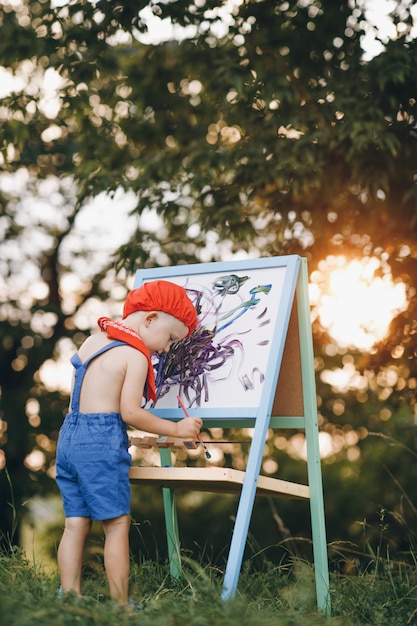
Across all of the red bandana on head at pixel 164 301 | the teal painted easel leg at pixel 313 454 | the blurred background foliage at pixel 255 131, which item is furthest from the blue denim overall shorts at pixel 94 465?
the blurred background foliage at pixel 255 131

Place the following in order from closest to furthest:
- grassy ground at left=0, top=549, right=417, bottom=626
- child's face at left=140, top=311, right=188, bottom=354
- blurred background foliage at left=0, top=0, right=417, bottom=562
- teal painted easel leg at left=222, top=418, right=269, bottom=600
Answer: grassy ground at left=0, top=549, right=417, bottom=626 < teal painted easel leg at left=222, top=418, right=269, bottom=600 < child's face at left=140, top=311, right=188, bottom=354 < blurred background foliage at left=0, top=0, right=417, bottom=562

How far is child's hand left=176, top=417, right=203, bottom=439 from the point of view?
132 inches

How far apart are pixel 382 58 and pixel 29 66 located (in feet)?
16.8

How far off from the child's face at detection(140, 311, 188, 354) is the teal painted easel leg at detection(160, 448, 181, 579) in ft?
2.55

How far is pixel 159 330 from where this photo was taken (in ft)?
11.4

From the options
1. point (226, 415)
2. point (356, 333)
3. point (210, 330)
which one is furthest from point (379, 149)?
point (226, 415)

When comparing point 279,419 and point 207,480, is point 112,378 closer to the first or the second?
point 207,480

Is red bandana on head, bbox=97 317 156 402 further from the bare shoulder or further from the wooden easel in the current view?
the wooden easel

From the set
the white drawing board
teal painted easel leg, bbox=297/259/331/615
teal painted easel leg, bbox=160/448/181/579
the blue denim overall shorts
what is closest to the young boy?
the blue denim overall shorts

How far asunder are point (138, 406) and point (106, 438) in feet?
0.55

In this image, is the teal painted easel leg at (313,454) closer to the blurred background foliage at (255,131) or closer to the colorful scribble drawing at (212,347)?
the colorful scribble drawing at (212,347)

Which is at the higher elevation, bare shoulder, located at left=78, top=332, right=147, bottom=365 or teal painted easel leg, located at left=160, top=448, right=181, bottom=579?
bare shoulder, located at left=78, top=332, right=147, bottom=365

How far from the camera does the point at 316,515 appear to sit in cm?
358

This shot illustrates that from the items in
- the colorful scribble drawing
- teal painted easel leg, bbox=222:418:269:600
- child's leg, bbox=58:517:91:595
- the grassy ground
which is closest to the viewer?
the grassy ground
